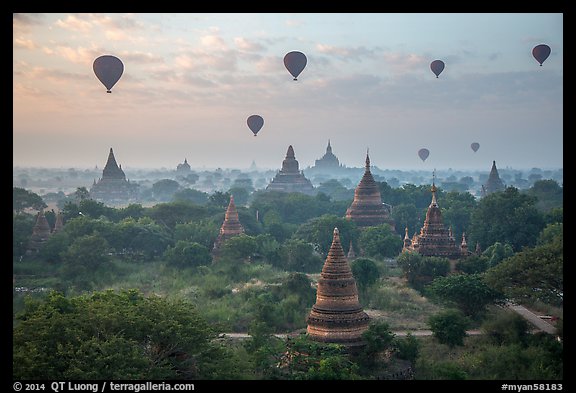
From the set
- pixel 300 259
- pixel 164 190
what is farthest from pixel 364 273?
pixel 164 190

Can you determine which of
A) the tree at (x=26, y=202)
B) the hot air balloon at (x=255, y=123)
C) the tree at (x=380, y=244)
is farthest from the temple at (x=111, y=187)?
the tree at (x=380, y=244)

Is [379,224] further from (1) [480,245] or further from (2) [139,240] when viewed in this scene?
(2) [139,240]

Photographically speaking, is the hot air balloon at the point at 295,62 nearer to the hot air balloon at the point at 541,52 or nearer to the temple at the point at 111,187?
the hot air balloon at the point at 541,52

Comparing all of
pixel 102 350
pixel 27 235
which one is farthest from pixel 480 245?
pixel 102 350

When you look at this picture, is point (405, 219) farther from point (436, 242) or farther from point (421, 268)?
point (421, 268)

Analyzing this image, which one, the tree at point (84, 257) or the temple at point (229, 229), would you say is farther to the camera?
the temple at point (229, 229)

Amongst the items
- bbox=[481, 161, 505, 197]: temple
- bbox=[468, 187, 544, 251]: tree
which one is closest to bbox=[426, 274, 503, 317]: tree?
bbox=[468, 187, 544, 251]: tree
